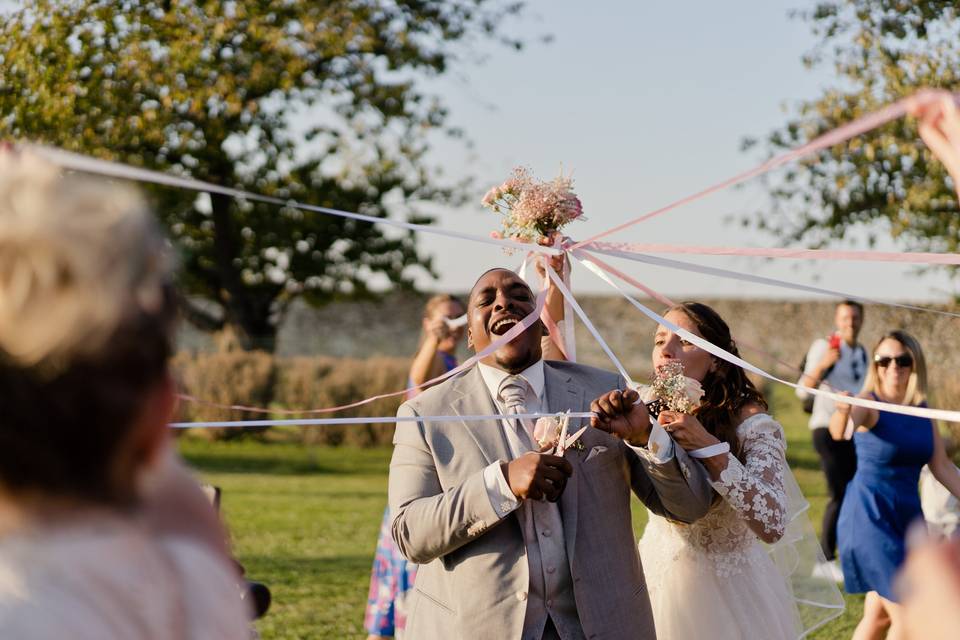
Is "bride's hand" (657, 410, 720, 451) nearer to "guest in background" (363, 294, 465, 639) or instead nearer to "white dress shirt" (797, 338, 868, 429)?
"guest in background" (363, 294, 465, 639)

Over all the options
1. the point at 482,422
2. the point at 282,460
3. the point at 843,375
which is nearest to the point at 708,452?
the point at 482,422

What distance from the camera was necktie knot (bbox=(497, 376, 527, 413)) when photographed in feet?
12.8

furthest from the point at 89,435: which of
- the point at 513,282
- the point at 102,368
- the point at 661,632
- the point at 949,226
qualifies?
the point at 949,226

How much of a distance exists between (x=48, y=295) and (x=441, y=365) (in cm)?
663

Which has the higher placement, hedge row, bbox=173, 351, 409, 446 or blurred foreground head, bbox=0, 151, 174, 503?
blurred foreground head, bbox=0, 151, 174, 503

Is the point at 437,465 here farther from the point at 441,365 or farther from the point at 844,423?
the point at 844,423

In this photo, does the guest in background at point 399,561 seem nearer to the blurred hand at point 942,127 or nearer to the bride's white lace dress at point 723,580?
the bride's white lace dress at point 723,580

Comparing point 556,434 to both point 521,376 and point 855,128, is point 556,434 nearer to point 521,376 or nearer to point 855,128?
point 521,376

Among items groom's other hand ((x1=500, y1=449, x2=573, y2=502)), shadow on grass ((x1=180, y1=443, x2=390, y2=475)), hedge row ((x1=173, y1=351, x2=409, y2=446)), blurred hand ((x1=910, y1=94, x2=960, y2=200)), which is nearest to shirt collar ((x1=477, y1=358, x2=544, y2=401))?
groom's other hand ((x1=500, y1=449, x2=573, y2=502))

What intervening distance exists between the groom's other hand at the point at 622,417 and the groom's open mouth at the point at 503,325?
20.3 inches

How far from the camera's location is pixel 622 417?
3641mm

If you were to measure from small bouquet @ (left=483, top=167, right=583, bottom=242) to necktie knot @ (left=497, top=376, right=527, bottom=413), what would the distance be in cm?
83

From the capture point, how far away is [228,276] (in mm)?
28250

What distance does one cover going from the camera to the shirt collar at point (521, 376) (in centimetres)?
400
